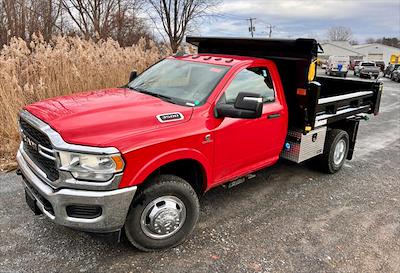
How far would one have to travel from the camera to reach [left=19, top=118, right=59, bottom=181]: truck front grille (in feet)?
9.36

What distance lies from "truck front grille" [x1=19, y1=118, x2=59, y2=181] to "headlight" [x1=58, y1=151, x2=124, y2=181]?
15 cm

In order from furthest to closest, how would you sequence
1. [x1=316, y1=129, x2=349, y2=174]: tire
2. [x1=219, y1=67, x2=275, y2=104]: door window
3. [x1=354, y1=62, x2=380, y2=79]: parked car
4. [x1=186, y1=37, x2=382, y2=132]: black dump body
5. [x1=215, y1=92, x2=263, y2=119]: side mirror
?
[x1=354, y1=62, x2=380, y2=79]: parked car
[x1=316, y1=129, x2=349, y2=174]: tire
[x1=186, y1=37, x2=382, y2=132]: black dump body
[x1=219, y1=67, x2=275, y2=104]: door window
[x1=215, y1=92, x2=263, y2=119]: side mirror

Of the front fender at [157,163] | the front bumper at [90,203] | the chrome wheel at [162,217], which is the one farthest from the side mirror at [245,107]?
the front bumper at [90,203]

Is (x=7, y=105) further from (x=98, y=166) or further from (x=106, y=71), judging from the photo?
(x=98, y=166)

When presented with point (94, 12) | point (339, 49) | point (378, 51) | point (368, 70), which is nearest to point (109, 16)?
point (94, 12)

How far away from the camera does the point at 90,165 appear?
274cm

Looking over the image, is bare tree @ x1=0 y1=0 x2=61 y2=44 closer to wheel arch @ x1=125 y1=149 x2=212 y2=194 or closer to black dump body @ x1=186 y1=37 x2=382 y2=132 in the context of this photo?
black dump body @ x1=186 y1=37 x2=382 y2=132

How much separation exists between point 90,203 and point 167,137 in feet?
2.81

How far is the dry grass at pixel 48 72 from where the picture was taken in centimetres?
618

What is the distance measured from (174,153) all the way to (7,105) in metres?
4.46

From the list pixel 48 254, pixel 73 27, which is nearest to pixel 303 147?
pixel 48 254

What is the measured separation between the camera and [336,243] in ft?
11.9

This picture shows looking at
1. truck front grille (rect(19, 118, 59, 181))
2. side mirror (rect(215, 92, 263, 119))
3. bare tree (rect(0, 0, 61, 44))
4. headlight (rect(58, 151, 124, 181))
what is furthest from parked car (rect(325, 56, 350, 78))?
headlight (rect(58, 151, 124, 181))

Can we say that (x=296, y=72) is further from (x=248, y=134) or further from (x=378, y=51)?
(x=378, y=51)
